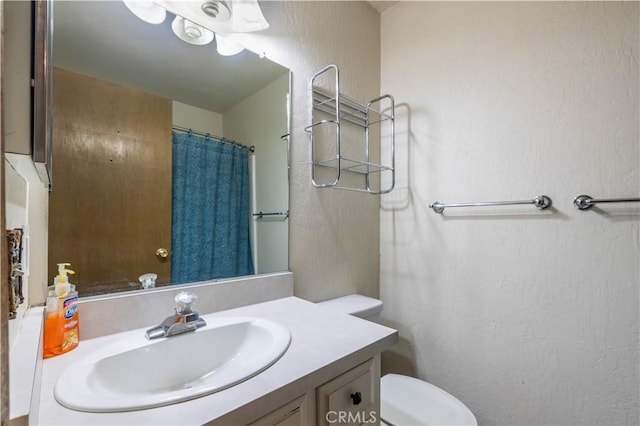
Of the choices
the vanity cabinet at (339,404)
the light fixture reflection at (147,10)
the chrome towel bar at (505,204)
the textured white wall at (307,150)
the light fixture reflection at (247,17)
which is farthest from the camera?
the textured white wall at (307,150)

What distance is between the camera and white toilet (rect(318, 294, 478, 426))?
1065 millimetres

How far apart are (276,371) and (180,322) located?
1.13 feet

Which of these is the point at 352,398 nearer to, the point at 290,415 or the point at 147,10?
the point at 290,415

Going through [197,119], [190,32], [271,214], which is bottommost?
[271,214]

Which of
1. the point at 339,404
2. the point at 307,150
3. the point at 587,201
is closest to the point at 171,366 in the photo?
the point at 339,404

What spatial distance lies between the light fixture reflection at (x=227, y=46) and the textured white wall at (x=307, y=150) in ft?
0.15

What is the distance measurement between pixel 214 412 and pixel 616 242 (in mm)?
1351

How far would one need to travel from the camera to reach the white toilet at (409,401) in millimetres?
1065

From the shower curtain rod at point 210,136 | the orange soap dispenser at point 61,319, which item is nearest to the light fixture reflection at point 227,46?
the shower curtain rod at point 210,136

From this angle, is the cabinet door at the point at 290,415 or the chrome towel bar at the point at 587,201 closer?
the cabinet door at the point at 290,415

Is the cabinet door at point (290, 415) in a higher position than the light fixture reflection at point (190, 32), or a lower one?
lower

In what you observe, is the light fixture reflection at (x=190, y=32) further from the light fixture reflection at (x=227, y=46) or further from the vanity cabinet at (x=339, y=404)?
the vanity cabinet at (x=339, y=404)

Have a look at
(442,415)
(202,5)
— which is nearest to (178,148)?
(202,5)

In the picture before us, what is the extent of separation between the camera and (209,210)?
3.40ft
